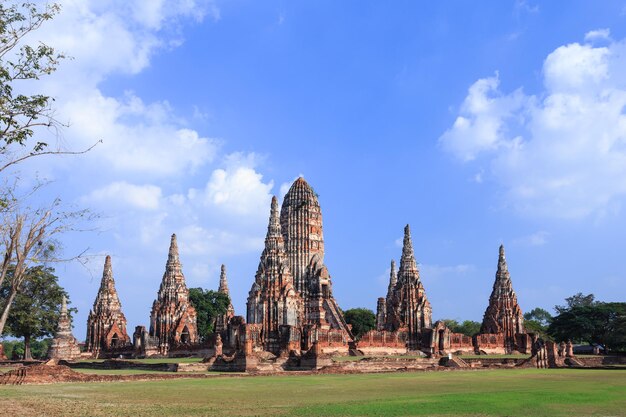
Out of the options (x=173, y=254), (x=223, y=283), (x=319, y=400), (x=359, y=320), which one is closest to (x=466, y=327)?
(x=359, y=320)

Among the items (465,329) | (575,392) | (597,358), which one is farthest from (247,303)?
(465,329)

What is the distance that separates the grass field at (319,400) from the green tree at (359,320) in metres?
64.5

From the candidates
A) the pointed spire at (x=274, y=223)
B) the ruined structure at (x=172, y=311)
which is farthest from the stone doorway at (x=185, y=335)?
the pointed spire at (x=274, y=223)

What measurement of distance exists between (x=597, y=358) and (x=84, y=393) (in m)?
42.3

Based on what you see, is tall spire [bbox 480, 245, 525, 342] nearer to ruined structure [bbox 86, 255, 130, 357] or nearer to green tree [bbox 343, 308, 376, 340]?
green tree [bbox 343, 308, 376, 340]

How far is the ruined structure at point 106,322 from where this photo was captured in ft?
199

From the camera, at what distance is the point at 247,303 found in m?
52.6

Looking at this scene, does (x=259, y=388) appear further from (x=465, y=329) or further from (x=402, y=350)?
(x=465, y=329)

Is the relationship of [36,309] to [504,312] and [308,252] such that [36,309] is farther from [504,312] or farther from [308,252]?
[504,312]

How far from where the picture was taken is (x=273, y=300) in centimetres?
5078

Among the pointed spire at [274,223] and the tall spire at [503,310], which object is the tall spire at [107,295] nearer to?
the pointed spire at [274,223]

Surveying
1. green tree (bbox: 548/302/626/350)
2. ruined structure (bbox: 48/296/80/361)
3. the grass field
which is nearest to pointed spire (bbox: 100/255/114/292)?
ruined structure (bbox: 48/296/80/361)

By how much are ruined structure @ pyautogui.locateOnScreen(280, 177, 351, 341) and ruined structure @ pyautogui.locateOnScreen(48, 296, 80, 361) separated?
19.1 metres

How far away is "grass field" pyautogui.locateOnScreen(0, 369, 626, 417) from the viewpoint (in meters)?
16.8
